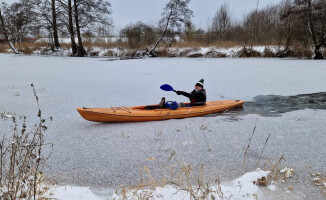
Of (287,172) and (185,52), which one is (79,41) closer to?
(185,52)

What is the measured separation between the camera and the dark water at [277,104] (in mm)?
4605

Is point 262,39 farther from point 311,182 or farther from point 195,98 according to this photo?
point 311,182

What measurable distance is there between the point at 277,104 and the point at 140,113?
2.83 m

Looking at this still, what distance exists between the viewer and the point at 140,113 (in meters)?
4.04

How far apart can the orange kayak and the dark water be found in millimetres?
404

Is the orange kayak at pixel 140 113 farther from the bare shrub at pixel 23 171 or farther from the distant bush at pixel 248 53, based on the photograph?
the distant bush at pixel 248 53

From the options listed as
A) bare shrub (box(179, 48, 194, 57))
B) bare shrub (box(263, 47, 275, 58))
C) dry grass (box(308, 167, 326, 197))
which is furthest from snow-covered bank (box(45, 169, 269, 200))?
bare shrub (box(179, 48, 194, 57))

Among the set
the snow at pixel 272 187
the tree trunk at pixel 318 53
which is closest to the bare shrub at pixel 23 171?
the snow at pixel 272 187

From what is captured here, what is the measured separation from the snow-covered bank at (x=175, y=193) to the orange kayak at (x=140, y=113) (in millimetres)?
1747

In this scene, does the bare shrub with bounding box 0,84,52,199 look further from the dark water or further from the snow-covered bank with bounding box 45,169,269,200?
the dark water

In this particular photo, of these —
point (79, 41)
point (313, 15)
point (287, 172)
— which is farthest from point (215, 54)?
point (287, 172)

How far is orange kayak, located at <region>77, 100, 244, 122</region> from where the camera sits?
3.82 m

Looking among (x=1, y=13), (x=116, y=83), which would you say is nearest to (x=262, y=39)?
(x=116, y=83)

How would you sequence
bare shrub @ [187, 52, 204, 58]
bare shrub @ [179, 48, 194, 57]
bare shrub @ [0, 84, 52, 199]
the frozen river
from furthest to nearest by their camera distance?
1. bare shrub @ [179, 48, 194, 57]
2. bare shrub @ [187, 52, 204, 58]
3. the frozen river
4. bare shrub @ [0, 84, 52, 199]
